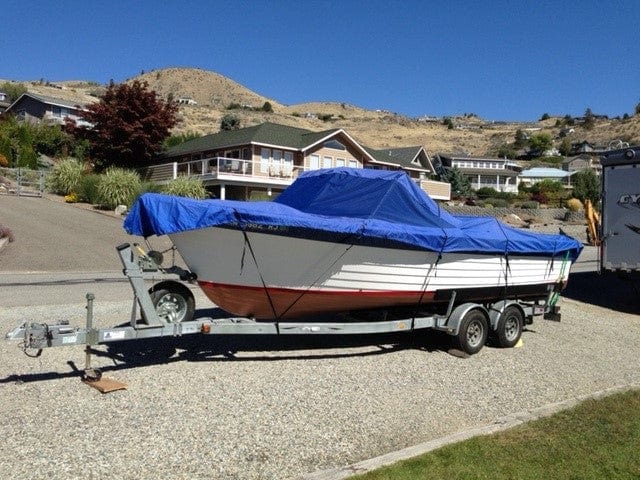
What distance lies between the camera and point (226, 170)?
3678 cm

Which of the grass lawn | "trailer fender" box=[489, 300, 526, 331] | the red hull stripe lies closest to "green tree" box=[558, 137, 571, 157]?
"trailer fender" box=[489, 300, 526, 331]

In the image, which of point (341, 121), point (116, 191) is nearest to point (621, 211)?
point (116, 191)

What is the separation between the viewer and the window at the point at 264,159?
127 ft

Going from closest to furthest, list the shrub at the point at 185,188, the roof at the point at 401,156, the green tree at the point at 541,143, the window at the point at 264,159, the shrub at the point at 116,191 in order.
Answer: the shrub at the point at 185,188 < the shrub at the point at 116,191 < the window at the point at 264,159 < the roof at the point at 401,156 < the green tree at the point at 541,143

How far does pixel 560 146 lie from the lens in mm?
125062

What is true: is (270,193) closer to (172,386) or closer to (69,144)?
(69,144)

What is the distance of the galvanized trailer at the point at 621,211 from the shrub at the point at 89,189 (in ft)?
84.7

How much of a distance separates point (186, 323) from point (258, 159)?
109 ft

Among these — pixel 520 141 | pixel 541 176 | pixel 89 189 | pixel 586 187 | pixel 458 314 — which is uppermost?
pixel 520 141

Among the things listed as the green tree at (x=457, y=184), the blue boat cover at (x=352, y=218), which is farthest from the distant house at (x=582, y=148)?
the blue boat cover at (x=352, y=218)

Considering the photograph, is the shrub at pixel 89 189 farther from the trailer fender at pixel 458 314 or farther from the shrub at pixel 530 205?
the shrub at pixel 530 205

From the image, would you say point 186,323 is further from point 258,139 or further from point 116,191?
point 258,139

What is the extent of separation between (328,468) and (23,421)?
2898 millimetres

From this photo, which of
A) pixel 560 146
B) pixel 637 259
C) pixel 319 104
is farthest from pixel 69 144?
pixel 319 104
